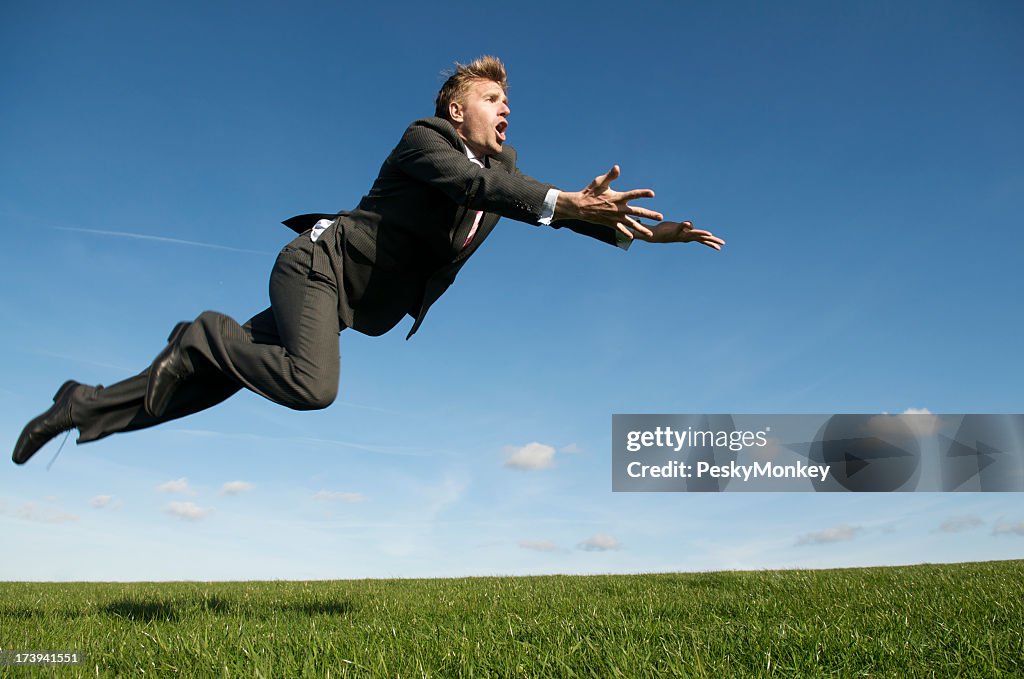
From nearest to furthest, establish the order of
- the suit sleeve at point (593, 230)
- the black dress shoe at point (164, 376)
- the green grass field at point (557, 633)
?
the green grass field at point (557, 633), the black dress shoe at point (164, 376), the suit sleeve at point (593, 230)

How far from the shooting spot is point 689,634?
389 cm

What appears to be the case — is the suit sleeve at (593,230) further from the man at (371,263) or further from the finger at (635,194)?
the finger at (635,194)

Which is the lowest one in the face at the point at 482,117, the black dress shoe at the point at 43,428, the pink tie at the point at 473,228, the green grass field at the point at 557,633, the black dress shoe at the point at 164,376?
the green grass field at the point at 557,633

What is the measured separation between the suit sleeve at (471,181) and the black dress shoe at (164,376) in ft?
5.44

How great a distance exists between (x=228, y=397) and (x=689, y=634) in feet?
9.68

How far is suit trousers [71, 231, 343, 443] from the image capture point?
386 centimetres

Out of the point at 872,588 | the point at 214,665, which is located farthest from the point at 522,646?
the point at 872,588

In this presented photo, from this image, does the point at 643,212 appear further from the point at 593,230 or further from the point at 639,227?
the point at 593,230

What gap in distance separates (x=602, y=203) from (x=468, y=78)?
4.50 feet

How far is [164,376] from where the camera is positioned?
4.04 meters

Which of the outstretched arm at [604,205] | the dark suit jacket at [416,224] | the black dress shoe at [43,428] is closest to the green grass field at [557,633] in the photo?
the black dress shoe at [43,428]

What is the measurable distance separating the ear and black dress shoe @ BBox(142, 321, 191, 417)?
193 cm

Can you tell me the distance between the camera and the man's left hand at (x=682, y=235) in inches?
166

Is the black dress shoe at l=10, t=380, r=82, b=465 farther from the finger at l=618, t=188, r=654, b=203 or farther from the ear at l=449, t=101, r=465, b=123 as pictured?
the finger at l=618, t=188, r=654, b=203
